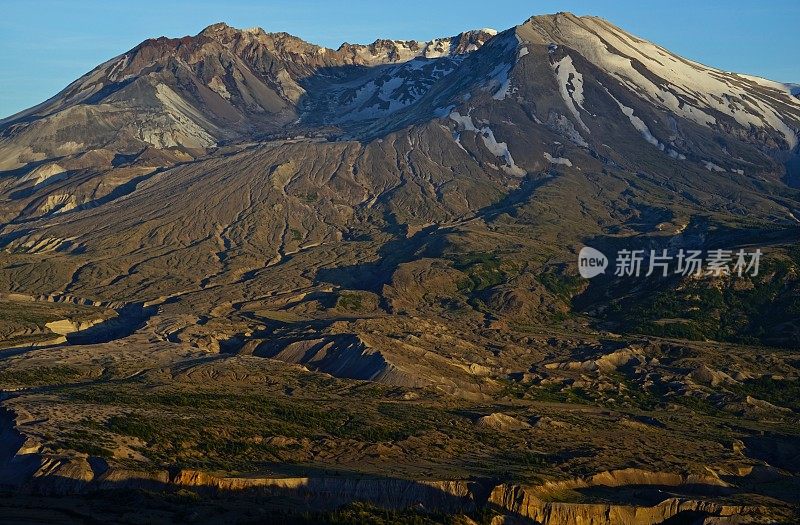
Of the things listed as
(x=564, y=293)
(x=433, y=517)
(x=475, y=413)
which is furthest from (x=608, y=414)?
(x=564, y=293)

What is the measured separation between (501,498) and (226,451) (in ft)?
67.4

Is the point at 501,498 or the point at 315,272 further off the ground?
the point at 315,272

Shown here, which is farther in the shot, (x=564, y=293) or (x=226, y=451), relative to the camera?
(x=564, y=293)

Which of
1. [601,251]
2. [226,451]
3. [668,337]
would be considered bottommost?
[226,451]

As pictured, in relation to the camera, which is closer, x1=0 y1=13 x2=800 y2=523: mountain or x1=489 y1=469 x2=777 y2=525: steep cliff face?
x1=489 y1=469 x2=777 y2=525: steep cliff face

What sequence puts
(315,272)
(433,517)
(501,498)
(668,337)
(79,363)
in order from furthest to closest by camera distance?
(315,272), (668,337), (79,363), (501,498), (433,517)

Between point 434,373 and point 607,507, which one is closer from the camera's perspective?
point 607,507

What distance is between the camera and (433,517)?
65.8 m

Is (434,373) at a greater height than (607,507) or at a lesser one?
greater

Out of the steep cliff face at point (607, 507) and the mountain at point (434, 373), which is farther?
the mountain at point (434, 373)

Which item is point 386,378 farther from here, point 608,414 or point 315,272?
point 315,272

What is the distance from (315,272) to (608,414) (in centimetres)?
8446

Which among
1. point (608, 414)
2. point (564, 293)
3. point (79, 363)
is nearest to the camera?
point (608, 414)

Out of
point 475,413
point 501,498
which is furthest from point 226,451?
point 475,413
